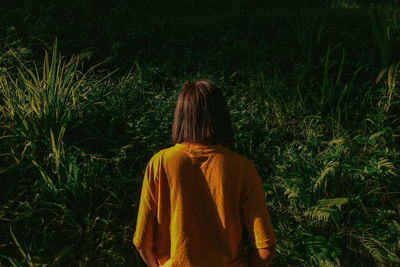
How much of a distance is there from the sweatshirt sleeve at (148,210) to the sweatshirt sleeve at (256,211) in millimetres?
403

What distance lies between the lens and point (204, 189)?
7.33ft

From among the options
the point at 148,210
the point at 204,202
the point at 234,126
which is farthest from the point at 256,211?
the point at 234,126

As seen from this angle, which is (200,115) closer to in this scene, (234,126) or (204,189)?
(204,189)

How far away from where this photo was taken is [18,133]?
4.38 metres

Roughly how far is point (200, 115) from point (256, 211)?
1.61 feet

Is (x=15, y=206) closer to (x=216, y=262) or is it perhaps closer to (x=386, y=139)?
(x=216, y=262)

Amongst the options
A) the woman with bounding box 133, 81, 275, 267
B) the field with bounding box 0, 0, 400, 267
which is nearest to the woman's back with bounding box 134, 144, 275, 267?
the woman with bounding box 133, 81, 275, 267

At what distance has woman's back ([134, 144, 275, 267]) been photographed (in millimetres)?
2215

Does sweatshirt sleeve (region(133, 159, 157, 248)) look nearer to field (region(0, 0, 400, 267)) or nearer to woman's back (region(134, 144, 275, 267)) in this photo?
woman's back (region(134, 144, 275, 267))

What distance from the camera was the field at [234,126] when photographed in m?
3.94

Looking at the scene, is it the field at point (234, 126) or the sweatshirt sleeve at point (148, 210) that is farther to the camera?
the field at point (234, 126)

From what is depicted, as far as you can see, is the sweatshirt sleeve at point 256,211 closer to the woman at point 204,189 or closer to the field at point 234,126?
the woman at point 204,189

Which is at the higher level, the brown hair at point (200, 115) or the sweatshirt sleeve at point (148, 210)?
the brown hair at point (200, 115)

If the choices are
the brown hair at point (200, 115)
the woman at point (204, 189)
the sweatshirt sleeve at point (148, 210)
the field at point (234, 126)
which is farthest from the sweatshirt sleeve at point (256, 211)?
the field at point (234, 126)
